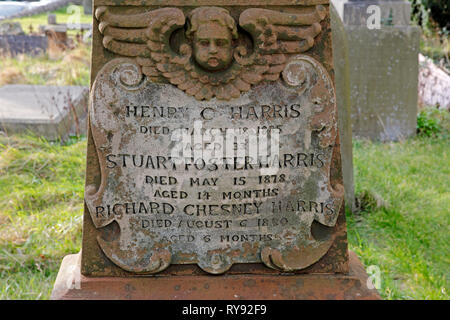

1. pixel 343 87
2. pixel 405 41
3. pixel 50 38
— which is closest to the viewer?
pixel 343 87

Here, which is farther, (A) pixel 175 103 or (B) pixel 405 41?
(B) pixel 405 41

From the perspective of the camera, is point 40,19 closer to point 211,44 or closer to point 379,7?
point 379,7

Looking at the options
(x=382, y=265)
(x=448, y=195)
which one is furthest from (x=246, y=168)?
(x=448, y=195)

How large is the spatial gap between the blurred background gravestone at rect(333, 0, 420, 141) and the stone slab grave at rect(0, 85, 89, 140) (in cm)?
304

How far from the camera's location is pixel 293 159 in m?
2.29

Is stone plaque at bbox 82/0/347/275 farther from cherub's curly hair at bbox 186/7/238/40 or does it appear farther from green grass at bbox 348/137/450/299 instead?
green grass at bbox 348/137/450/299

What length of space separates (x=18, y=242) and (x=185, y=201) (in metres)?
1.53

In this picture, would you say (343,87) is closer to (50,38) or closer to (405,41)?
(405,41)

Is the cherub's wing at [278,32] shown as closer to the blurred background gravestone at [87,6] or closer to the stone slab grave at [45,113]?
the stone slab grave at [45,113]

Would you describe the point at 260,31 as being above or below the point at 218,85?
above

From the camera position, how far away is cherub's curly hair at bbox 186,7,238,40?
2.11 meters

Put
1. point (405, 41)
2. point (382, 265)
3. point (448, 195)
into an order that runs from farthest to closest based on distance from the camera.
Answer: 1. point (405, 41)
2. point (448, 195)
3. point (382, 265)

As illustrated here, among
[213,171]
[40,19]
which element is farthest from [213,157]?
[40,19]

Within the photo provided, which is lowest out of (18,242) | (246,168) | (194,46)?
(18,242)
